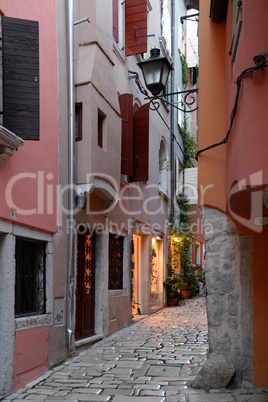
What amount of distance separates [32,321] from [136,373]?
1.58 m

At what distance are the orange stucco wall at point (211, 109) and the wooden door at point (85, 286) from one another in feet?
11.6

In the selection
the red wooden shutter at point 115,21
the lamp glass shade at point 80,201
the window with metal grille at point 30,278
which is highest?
the red wooden shutter at point 115,21

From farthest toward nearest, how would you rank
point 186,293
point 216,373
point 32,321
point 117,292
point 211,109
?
1. point 186,293
2. point 117,292
3. point 32,321
4. point 211,109
5. point 216,373

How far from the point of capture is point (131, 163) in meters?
10.8

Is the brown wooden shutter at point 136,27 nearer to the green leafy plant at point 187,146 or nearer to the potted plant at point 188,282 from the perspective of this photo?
the green leafy plant at point 187,146

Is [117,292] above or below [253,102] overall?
below

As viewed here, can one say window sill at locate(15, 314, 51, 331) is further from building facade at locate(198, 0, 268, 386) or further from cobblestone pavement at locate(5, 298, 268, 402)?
building facade at locate(198, 0, 268, 386)

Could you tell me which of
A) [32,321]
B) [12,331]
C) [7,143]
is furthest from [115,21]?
[12,331]

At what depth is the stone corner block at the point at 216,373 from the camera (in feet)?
18.2

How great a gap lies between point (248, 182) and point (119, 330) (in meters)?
7.26

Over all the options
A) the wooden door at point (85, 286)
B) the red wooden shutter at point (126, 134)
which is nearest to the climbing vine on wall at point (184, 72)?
the red wooden shutter at point (126, 134)

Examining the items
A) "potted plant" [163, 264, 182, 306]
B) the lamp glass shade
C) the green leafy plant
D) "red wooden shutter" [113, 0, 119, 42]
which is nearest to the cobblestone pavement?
the lamp glass shade

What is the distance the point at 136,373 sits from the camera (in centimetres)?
667

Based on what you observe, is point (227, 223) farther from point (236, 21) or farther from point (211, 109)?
point (236, 21)
